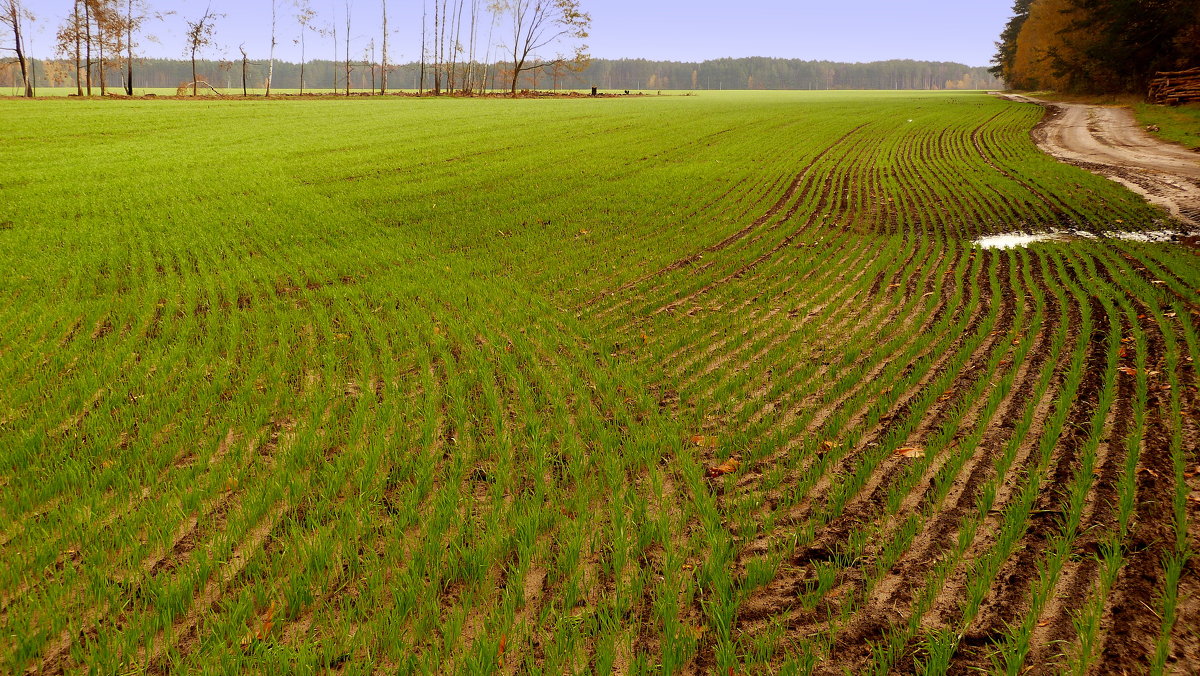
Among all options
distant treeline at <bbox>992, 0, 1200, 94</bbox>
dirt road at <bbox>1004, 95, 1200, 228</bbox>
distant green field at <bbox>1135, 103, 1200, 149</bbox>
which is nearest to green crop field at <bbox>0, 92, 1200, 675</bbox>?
dirt road at <bbox>1004, 95, 1200, 228</bbox>

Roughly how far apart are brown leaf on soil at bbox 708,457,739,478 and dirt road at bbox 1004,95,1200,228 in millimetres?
12855

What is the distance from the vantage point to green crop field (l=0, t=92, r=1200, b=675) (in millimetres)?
3104

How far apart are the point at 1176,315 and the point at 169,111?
4040 cm

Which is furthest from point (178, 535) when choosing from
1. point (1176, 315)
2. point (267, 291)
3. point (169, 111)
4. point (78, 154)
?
point (169, 111)

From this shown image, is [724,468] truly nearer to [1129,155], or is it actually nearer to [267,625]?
[267,625]

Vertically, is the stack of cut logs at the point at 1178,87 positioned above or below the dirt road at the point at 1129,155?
above

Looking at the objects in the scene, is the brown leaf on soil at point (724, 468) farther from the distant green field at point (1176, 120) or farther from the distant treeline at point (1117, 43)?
the distant treeline at point (1117, 43)

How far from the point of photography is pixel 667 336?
719 cm

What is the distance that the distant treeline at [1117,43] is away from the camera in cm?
3541

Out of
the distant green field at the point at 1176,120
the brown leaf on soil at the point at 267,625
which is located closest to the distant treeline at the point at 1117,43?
the distant green field at the point at 1176,120

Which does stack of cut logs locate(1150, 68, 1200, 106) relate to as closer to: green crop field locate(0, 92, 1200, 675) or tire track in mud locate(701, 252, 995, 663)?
green crop field locate(0, 92, 1200, 675)

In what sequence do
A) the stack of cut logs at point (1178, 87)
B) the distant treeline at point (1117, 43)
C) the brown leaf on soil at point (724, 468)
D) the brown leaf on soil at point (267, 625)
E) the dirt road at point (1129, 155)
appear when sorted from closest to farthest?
the brown leaf on soil at point (267, 625)
the brown leaf on soil at point (724, 468)
the dirt road at point (1129, 155)
the stack of cut logs at point (1178, 87)
the distant treeline at point (1117, 43)

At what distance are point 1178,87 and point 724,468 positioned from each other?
4287cm

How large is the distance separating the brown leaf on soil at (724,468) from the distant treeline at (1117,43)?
44711 mm
